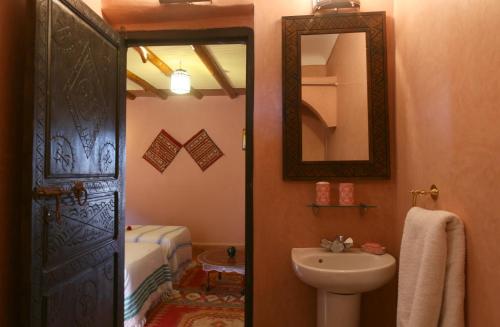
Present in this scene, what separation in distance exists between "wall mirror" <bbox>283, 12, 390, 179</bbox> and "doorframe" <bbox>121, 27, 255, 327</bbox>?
0.71 ft

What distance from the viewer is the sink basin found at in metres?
1.41

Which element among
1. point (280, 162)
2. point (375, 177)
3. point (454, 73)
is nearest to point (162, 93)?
point (280, 162)

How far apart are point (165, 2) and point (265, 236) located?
155 cm

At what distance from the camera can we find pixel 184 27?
197 centimetres

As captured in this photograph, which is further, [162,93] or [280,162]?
[162,93]

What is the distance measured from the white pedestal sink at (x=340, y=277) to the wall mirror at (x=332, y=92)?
1.47 ft

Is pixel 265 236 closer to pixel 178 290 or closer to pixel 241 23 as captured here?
pixel 241 23

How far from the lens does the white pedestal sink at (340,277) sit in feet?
4.64

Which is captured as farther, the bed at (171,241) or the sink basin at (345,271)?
the bed at (171,241)

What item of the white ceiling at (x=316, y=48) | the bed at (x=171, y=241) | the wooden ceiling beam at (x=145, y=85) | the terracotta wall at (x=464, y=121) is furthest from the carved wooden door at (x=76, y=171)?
the wooden ceiling beam at (x=145, y=85)

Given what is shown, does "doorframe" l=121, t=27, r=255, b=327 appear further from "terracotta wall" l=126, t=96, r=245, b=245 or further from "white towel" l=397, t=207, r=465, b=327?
"terracotta wall" l=126, t=96, r=245, b=245

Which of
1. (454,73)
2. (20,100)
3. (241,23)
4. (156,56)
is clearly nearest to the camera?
(454,73)

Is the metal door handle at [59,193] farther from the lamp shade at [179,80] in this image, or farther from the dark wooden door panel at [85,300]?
the lamp shade at [179,80]

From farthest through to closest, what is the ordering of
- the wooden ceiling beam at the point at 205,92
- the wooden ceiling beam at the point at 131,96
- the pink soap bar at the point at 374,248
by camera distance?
the wooden ceiling beam at the point at 131,96, the wooden ceiling beam at the point at 205,92, the pink soap bar at the point at 374,248
